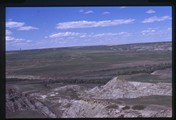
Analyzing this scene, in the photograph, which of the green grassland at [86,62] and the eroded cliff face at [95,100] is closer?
the eroded cliff face at [95,100]

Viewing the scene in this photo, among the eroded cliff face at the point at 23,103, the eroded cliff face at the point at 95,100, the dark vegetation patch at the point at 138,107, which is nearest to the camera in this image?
the eroded cliff face at the point at 23,103

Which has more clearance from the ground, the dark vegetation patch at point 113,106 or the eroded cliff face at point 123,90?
the eroded cliff face at point 123,90

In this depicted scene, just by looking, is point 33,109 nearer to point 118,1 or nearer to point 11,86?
point 11,86

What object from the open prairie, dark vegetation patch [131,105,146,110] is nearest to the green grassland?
the open prairie

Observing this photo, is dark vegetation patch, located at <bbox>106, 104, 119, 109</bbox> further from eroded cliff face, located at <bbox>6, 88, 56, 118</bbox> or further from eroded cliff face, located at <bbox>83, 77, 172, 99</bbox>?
eroded cliff face, located at <bbox>6, 88, 56, 118</bbox>

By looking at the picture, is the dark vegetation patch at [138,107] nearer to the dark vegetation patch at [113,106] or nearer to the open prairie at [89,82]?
the open prairie at [89,82]

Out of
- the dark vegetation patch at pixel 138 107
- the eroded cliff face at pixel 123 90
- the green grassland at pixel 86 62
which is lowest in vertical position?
the dark vegetation patch at pixel 138 107

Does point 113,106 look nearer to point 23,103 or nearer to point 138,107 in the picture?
point 138,107

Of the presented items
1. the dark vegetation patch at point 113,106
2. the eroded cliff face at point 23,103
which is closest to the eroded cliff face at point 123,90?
the dark vegetation patch at point 113,106

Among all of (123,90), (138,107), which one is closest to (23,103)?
(123,90)
